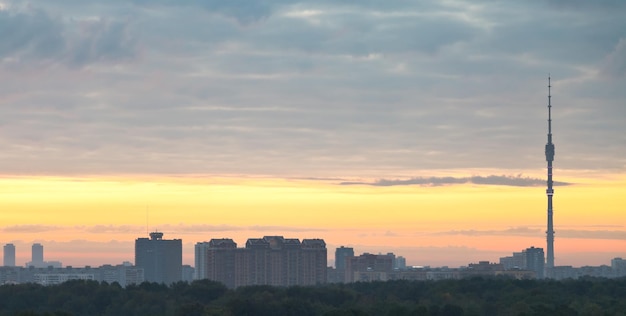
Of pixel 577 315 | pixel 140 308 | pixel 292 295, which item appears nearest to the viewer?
pixel 577 315

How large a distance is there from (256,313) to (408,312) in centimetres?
2288

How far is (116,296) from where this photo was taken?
186 m

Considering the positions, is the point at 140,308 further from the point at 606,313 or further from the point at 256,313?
the point at 606,313

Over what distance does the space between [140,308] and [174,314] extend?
22.0 meters

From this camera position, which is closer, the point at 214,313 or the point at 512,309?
the point at 214,313

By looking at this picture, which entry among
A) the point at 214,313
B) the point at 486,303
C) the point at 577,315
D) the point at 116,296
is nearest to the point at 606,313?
the point at 577,315

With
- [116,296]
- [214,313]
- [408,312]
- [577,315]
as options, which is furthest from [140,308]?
[577,315]

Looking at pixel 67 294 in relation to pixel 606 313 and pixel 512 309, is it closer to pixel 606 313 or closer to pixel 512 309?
pixel 512 309

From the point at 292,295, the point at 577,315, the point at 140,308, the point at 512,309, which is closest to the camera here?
the point at 577,315

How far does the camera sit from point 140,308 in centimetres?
17138

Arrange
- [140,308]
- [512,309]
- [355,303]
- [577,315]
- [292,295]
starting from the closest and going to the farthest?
[577,315] < [512,309] < [140,308] < [355,303] < [292,295]

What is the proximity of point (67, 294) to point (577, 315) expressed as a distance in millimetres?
82341

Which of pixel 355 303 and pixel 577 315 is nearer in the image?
pixel 577 315

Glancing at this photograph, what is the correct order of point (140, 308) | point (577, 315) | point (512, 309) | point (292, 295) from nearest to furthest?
point (577, 315)
point (512, 309)
point (140, 308)
point (292, 295)
